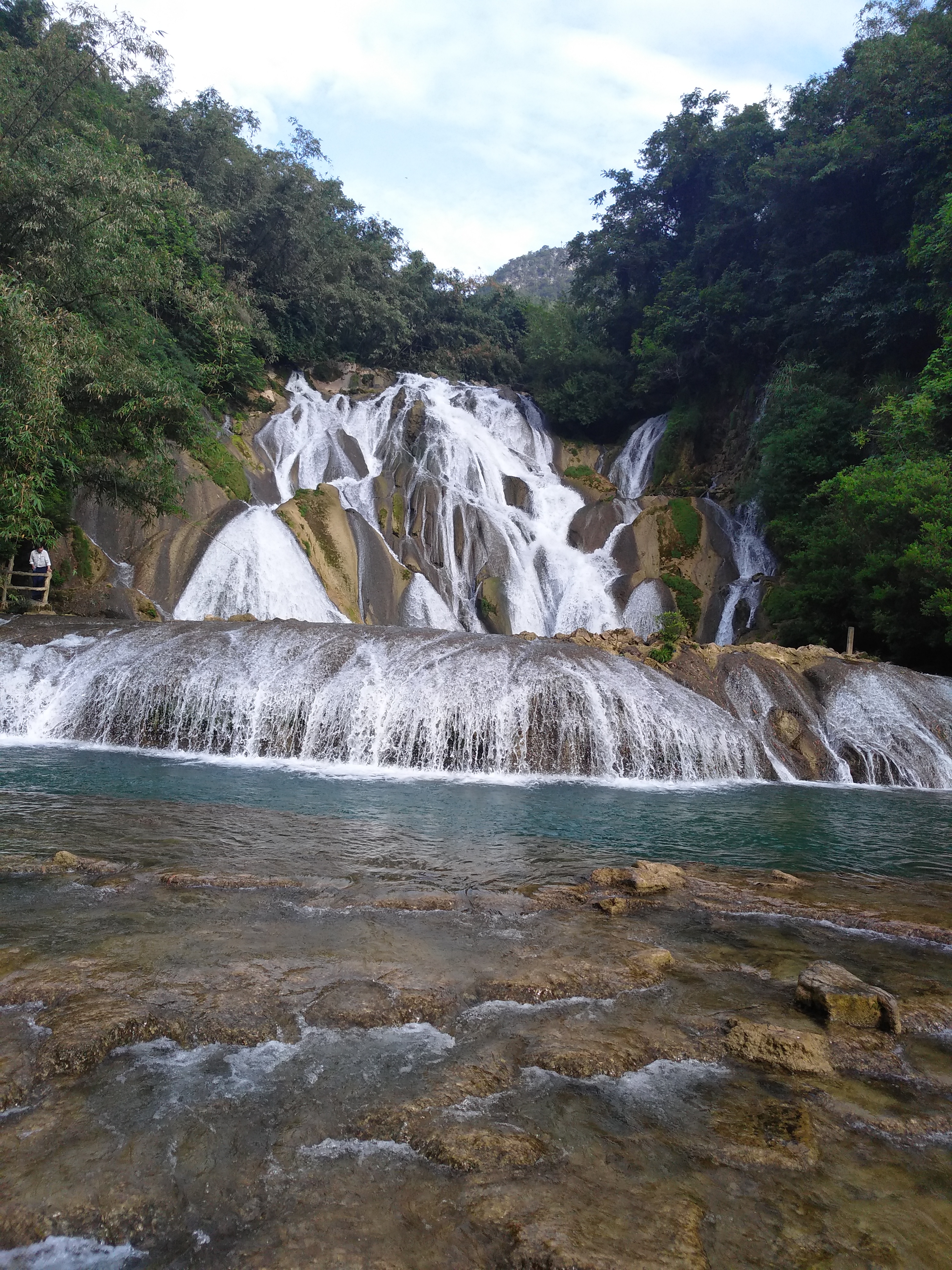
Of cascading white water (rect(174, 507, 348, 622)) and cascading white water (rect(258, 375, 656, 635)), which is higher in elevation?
cascading white water (rect(258, 375, 656, 635))

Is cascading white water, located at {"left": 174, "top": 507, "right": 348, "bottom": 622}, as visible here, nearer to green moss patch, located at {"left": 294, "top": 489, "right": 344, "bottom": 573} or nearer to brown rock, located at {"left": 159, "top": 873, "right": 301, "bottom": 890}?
green moss patch, located at {"left": 294, "top": 489, "right": 344, "bottom": 573}

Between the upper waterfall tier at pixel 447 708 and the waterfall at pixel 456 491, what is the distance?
8.49 meters

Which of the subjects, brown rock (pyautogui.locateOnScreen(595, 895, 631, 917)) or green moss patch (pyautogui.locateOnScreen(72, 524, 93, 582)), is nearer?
brown rock (pyautogui.locateOnScreen(595, 895, 631, 917))

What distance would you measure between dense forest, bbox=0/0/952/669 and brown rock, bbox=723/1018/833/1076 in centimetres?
1328

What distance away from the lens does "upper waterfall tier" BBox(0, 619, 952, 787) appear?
11.7 m

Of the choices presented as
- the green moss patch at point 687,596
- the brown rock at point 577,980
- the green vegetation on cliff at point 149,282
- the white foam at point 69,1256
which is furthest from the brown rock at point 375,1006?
the green moss patch at point 687,596

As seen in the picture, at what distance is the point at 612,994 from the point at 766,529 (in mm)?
22419

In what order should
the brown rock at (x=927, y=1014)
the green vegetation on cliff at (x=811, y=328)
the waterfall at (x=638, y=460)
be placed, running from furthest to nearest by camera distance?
the waterfall at (x=638, y=460)
the green vegetation on cliff at (x=811, y=328)
the brown rock at (x=927, y=1014)

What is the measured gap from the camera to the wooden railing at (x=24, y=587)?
52.2 feet

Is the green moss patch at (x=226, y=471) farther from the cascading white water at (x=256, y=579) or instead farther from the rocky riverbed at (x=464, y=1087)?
the rocky riverbed at (x=464, y=1087)

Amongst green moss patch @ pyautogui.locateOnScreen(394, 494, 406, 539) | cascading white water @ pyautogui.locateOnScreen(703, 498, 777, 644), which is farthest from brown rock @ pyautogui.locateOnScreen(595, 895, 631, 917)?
Result: green moss patch @ pyautogui.locateOnScreen(394, 494, 406, 539)

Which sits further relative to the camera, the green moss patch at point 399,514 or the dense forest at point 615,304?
the green moss patch at point 399,514

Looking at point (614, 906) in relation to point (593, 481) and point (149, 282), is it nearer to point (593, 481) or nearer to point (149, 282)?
point (149, 282)

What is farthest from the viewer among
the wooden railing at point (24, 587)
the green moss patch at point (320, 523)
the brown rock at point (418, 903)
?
the green moss patch at point (320, 523)
